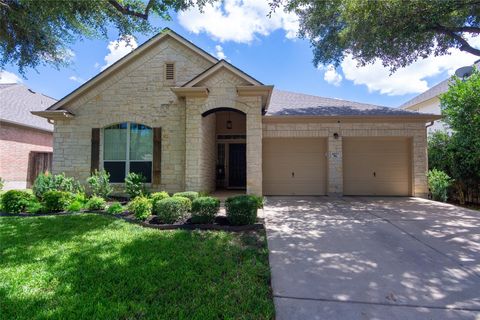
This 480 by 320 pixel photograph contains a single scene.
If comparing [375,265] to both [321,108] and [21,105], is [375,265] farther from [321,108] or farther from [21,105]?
[21,105]

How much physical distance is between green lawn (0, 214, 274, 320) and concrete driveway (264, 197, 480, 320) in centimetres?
47

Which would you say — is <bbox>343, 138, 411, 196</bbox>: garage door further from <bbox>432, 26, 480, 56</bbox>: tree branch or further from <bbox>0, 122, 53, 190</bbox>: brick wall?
<bbox>0, 122, 53, 190</bbox>: brick wall

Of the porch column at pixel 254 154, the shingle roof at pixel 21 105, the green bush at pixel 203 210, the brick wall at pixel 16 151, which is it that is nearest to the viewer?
the green bush at pixel 203 210

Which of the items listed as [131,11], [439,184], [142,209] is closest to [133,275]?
[142,209]

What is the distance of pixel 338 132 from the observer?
11.1 m

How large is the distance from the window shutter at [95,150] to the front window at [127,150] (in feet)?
0.75

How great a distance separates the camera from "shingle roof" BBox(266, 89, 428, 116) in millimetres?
11242

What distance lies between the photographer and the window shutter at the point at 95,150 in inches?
411

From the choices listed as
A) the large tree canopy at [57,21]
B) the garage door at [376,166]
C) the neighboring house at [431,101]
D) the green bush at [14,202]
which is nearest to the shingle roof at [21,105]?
the large tree canopy at [57,21]

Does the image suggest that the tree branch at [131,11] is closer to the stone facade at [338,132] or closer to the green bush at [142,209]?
the stone facade at [338,132]

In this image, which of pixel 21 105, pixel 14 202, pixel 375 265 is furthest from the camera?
pixel 21 105

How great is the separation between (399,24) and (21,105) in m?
21.3

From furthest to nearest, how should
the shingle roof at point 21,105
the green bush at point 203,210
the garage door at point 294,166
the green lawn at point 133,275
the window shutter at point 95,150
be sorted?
the shingle roof at point 21,105 → the garage door at point 294,166 → the window shutter at point 95,150 → the green bush at point 203,210 → the green lawn at point 133,275

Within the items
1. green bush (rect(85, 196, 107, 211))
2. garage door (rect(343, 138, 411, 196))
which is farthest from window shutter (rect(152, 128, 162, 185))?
garage door (rect(343, 138, 411, 196))
